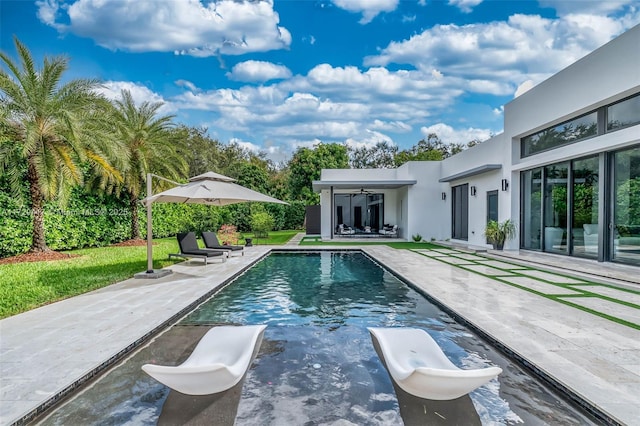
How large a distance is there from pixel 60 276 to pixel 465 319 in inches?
345

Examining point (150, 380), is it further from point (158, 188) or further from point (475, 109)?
point (475, 109)

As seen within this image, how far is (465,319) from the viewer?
5.01 meters

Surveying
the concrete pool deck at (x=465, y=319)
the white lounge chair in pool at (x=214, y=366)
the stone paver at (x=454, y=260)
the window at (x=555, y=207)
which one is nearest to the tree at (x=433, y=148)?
the window at (x=555, y=207)

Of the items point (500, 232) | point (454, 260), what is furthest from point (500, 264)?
point (500, 232)

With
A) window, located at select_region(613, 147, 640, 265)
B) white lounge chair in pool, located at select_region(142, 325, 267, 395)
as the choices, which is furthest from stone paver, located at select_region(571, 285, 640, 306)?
white lounge chair in pool, located at select_region(142, 325, 267, 395)

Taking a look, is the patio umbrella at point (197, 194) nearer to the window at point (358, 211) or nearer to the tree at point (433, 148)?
the window at point (358, 211)

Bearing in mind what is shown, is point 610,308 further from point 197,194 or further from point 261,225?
point 261,225

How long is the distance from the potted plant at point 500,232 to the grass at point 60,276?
1100 cm

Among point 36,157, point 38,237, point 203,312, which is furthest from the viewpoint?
point 38,237

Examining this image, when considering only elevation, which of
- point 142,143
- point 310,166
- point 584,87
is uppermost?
point 310,166

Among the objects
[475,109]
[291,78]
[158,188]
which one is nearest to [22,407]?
[158,188]

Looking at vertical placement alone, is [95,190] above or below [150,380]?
above

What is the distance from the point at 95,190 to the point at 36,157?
4.47 metres

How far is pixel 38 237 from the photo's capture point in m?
11.4
